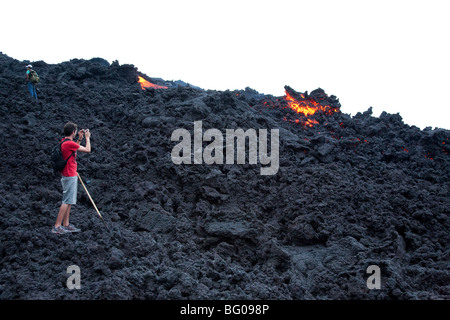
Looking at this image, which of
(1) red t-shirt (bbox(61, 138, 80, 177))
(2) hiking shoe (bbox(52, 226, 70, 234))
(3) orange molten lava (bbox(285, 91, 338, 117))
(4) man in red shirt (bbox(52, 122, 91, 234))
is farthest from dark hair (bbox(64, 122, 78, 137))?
(3) orange molten lava (bbox(285, 91, 338, 117))

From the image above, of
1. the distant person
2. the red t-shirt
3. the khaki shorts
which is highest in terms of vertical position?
the distant person

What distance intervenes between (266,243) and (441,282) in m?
2.47

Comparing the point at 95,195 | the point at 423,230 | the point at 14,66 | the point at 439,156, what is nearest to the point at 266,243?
the point at 423,230

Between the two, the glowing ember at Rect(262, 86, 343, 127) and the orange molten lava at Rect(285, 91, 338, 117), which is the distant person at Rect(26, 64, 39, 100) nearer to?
the glowing ember at Rect(262, 86, 343, 127)

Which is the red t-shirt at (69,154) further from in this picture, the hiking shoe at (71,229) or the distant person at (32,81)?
the distant person at (32,81)

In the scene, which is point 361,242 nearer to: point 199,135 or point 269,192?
point 269,192

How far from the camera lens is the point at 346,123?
37.0 ft

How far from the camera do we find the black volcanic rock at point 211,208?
3.96 metres

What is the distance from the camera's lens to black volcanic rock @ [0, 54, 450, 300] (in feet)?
13.0

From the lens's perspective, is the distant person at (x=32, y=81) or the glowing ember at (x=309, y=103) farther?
the glowing ember at (x=309, y=103)

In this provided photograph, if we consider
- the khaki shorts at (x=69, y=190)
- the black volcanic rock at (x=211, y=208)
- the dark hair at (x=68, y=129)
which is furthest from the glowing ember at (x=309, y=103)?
the khaki shorts at (x=69, y=190)

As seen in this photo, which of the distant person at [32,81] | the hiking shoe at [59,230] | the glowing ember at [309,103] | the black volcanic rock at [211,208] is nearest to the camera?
the black volcanic rock at [211,208]

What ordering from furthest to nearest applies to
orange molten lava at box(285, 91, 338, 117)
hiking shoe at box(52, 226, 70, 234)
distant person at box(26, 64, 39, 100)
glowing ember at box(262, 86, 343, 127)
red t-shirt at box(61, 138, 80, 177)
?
1. orange molten lava at box(285, 91, 338, 117)
2. glowing ember at box(262, 86, 343, 127)
3. distant person at box(26, 64, 39, 100)
4. hiking shoe at box(52, 226, 70, 234)
5. red t-shirt at box(61, 138, 80, 177)

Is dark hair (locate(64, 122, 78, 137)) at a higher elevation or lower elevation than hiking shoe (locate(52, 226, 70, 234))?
higher
